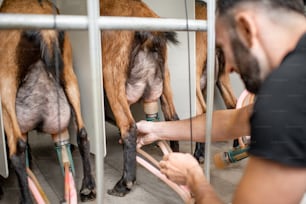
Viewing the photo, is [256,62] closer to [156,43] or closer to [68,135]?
[156,43]

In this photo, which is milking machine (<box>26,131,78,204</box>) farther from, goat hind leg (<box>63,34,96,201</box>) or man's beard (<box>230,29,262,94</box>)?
man's beard (<box>230,29,262,94</box>)

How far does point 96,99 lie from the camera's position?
827 mm

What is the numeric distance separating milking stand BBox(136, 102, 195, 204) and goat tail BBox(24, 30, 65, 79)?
46 cm

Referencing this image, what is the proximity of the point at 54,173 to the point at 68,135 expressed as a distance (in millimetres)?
166

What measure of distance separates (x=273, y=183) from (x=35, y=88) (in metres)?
0.98

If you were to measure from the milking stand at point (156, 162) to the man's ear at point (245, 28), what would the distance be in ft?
2.25

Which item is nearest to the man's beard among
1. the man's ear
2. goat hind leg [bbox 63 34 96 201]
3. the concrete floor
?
the man's ear

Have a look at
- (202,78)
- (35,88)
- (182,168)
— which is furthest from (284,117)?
(202,78)

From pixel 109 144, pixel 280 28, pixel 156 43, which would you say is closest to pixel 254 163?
pixel 280 28

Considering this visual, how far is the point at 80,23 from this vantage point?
2.63ft

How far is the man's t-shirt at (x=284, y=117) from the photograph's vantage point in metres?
0.55

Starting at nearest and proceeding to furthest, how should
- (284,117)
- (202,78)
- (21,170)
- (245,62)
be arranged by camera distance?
(284,117) → (245,62) → (21,170) → (202,78)

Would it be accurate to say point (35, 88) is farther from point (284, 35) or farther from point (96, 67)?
point (284, 35)

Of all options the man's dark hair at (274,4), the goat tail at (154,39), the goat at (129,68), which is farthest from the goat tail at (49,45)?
the man's dark hair at (274,4)
